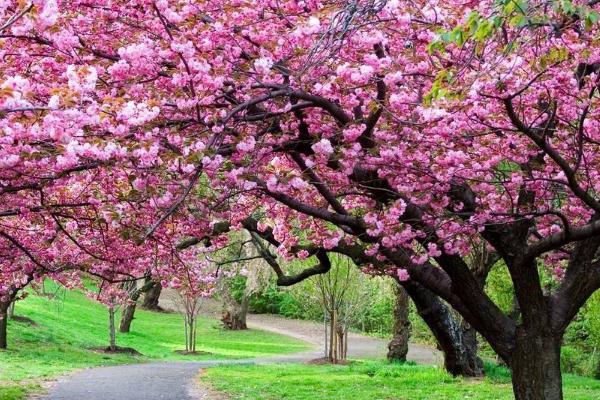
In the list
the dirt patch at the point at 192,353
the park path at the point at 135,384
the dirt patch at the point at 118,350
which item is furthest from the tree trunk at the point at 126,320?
the park path at the point at 135,384

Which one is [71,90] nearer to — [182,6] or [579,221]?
[182,6]

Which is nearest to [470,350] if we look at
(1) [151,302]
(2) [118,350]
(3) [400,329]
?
(3) [400,329]

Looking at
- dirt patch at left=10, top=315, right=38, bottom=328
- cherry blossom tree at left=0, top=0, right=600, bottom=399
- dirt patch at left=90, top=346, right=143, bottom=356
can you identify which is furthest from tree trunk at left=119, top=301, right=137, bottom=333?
cherry blossom tree at left=0, top=0, right=600, bottom=399

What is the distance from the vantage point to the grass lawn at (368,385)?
1207 cm

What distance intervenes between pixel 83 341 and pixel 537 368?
A: 19.0 meters

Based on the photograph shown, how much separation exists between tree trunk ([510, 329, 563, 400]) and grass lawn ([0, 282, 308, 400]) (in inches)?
304

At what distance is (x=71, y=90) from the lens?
154 inches

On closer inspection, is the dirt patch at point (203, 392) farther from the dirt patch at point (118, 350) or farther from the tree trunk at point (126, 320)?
the tree trunk at point (126, 320)

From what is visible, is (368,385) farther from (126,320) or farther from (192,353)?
(126,320)

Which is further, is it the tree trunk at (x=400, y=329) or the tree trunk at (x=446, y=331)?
the tree trunk at (x=400, y=329)

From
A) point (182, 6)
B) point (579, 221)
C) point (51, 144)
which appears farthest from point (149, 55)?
point (579, 221)

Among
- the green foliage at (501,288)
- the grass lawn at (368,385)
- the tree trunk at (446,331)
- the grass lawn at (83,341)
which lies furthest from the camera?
the green foliage at (501,288)

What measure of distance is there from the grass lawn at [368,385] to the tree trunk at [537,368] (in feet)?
12.1

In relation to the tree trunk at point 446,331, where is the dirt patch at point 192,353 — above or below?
below
